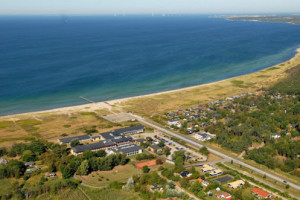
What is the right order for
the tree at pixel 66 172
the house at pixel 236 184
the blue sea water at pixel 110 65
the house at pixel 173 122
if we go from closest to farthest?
the house at pixel 236 184 < the tree at pixel 66 172 < the house at pixel 173 122 < the blue sea water at pixel 110 65

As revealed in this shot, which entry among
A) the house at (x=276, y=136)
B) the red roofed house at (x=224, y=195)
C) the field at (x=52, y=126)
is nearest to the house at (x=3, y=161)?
the field at (x=52, y=126)

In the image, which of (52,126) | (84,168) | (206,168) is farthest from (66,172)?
(52,126)

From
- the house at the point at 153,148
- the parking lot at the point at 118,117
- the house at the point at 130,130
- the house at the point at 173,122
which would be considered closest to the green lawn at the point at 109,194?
the house at the point at 153,148

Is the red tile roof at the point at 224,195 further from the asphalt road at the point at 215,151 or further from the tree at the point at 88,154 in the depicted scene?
the tree at the point at 88,154

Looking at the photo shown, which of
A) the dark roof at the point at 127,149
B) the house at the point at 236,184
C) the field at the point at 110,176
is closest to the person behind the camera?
the house at the point at 236,184

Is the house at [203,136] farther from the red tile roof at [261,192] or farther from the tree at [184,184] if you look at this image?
the red tile roof at [261,192]

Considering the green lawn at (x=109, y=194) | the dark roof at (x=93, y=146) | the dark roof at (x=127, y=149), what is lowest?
the green lawn at (x=109, y=194)

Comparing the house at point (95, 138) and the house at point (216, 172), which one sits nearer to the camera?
the house at point (216, 172)

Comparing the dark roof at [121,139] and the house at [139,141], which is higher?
the dark roof at [121,139]
